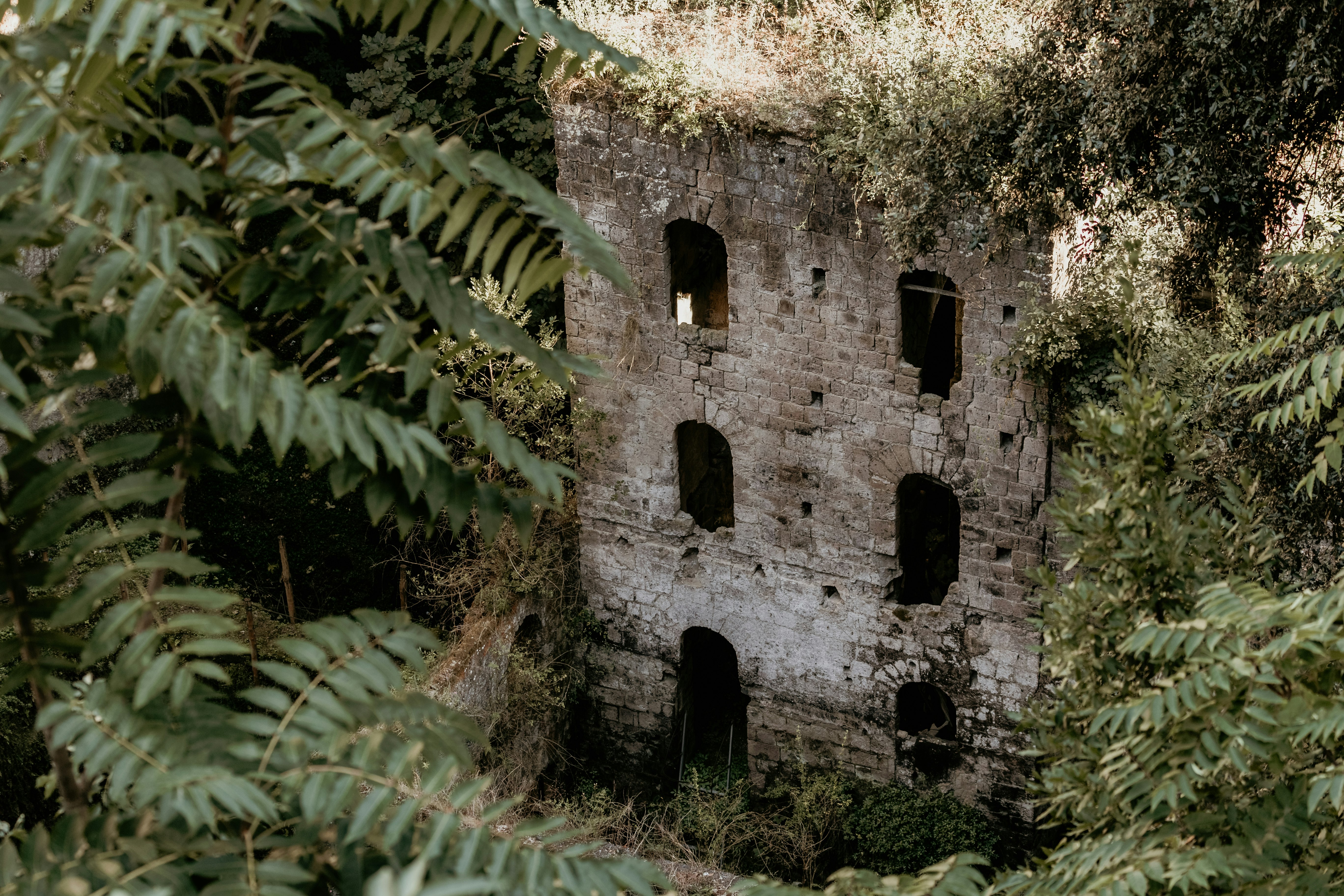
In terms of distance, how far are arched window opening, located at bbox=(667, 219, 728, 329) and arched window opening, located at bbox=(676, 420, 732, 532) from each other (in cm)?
106

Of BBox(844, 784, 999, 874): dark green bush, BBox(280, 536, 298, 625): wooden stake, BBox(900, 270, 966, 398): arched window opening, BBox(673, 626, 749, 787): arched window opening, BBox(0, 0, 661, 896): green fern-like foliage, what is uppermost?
BBox(900, 270, 966, 398): arched window opening

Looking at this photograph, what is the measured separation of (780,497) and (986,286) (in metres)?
2.62

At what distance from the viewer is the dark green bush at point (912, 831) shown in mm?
10797

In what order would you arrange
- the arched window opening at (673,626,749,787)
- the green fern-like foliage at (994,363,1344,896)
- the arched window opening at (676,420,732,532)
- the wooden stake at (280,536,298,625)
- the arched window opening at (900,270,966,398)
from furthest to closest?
the arched window opening at (673,626,749,787)
the arched window opening at (676,420,732,532)
the wooden stake at (280,536,298,625)
the arched window opening at (900,270,966,398)
the green fern-like foliage at (994,363,1344,896)

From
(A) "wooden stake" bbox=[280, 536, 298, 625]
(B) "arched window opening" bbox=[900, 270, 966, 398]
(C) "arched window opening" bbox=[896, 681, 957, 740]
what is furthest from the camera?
(C) "arched window opening" bbox=[896, 681, 957, 740]

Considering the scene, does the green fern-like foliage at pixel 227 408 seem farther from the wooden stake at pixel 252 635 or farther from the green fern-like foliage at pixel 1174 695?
the wooden stake at pixel 252 635

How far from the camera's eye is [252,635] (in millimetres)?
10125

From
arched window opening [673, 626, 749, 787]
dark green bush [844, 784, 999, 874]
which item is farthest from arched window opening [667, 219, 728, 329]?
dark green bush [844, 784, 999, 874]

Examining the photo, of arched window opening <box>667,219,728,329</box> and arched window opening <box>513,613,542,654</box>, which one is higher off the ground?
arched window opening <box>667,219,728,329</box>

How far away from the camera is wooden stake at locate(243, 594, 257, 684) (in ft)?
33.1

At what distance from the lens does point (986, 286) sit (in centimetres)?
942

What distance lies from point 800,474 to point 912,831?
3.28 meters

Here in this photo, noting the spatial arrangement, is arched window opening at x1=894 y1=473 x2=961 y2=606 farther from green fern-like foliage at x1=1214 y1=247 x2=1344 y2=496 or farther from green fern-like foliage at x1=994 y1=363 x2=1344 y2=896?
green fern-like foliage at x1=994 y1=363 x2=1344 y2=896

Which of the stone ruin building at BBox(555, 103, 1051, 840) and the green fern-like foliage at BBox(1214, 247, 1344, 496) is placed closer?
the green fern-like foliage at BBox(1214, 247, 1344, 496)
